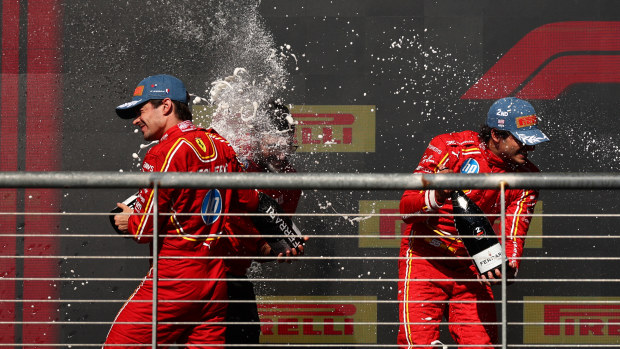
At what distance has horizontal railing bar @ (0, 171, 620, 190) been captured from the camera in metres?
2.09

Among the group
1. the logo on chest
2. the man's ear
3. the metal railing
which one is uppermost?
the man's ear

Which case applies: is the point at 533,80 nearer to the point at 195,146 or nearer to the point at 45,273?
the point at 195,146

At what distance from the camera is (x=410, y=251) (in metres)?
3.55

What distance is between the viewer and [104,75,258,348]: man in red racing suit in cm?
276

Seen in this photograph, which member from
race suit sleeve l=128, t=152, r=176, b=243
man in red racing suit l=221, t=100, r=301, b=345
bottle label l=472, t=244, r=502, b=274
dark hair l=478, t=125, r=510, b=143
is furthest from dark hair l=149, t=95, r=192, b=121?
dark hair l=478, t=125, r=510, b=143

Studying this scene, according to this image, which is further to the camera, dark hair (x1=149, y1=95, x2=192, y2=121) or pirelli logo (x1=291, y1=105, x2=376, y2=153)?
pirelli logo (x1=291, y1=105, x2=376, y2=153)

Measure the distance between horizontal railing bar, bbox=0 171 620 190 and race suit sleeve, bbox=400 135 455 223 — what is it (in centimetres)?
91

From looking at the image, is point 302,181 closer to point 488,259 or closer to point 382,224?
point 488,259

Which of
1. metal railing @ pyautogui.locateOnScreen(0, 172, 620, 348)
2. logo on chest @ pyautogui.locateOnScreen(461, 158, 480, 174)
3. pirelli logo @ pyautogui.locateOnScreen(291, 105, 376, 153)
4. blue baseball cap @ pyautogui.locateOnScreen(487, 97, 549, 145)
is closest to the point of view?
metal railing @ pyautogui.locateOnScreen(0, 172, 620, 348)

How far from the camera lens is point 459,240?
3.49m

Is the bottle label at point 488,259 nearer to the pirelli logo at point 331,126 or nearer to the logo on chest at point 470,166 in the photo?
the logo on chest at point 470,166

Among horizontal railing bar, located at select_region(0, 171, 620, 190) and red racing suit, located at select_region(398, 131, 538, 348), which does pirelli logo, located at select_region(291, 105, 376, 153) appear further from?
horizontal railing bar, located at select_region(0, 171, 620, 190)

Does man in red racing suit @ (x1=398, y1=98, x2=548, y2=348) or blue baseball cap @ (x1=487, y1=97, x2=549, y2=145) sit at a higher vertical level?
blue baseball cap @ (x1=487, y1=97, x2=549, y2=145)

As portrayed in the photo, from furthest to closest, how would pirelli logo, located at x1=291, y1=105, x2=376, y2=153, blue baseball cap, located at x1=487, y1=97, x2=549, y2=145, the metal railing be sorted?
1. pirelli logo, located at x1=291, y1=105, x2=376, y2=153
2. blue baseball cap, located at x1=487, y1=97, x2=549, y2=145
3. the metal railing
